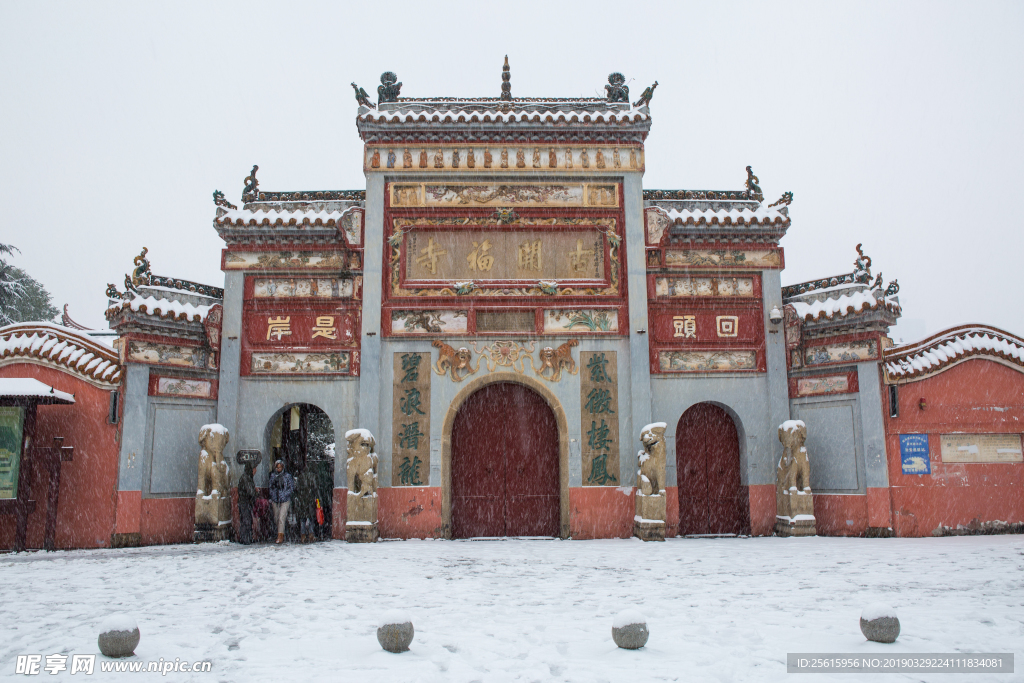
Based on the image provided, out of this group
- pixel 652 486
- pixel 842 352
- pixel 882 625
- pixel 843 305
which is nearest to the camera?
pixel 882 625

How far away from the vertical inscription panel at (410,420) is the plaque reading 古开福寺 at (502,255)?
1453 mm

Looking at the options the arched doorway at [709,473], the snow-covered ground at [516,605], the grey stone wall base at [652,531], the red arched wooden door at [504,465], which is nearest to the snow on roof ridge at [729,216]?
the arched doorway at [709,473]

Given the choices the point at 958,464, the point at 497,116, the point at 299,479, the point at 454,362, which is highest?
the point at 497,116

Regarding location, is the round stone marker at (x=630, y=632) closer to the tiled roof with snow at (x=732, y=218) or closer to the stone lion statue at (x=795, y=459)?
the stone lion statue at (x=795, y=459)

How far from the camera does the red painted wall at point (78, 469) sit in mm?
9188

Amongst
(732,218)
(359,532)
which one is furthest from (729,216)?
(359,532)

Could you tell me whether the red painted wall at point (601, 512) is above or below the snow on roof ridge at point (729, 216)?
below

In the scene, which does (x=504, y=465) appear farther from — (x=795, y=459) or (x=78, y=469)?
(x=78, y=469)

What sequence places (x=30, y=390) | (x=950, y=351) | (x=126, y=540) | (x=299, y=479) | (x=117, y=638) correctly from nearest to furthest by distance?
(x=117, y=638) → (x=30, y=390) → (x=126, y=540) → (x=950, y=351) → (x=299, y=479)

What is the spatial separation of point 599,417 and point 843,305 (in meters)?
4.12

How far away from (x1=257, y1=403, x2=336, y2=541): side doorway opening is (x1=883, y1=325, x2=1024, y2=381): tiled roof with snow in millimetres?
9231

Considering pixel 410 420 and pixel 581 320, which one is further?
pixel 581 320

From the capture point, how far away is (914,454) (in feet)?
32.3

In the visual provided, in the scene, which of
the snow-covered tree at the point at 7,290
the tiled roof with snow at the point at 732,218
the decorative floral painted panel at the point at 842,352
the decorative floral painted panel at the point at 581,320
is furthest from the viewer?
the snow-covered tree at the point at 7,290
